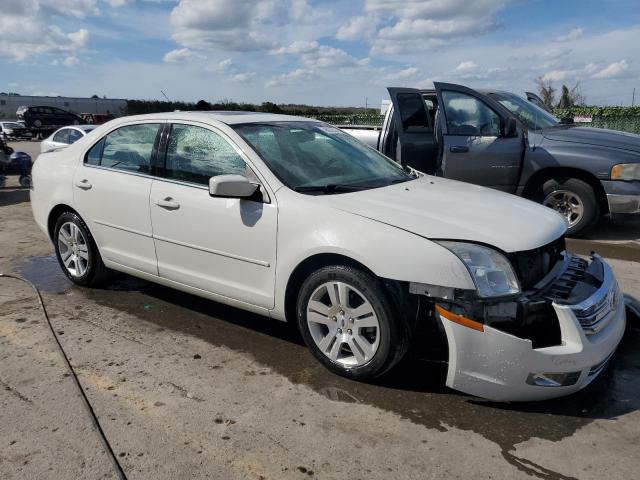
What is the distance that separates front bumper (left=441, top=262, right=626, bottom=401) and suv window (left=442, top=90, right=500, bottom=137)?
460cm

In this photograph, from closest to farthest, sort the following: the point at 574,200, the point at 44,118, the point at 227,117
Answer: the point at 227,117 < the point at 574,200 < the point at 44,118

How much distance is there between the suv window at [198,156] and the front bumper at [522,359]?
1838 mm

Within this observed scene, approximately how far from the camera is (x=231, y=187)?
3.50 metres

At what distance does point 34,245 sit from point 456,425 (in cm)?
590

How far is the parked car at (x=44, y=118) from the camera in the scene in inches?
1334

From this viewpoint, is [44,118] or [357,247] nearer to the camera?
[357,247]

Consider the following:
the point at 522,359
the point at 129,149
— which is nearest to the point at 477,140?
the point at 129,149

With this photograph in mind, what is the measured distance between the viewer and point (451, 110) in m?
7.33

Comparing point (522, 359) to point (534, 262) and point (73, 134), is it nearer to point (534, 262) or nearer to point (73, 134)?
point (534, 262)

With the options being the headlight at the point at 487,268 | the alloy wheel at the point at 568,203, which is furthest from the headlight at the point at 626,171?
the headlight at the point at 487,268

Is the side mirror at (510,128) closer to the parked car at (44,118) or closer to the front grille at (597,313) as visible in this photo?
the front grille at (597,313)

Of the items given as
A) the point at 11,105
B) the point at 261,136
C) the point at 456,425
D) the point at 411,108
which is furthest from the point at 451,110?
the point at 11,105

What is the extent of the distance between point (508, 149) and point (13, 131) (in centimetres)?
3322

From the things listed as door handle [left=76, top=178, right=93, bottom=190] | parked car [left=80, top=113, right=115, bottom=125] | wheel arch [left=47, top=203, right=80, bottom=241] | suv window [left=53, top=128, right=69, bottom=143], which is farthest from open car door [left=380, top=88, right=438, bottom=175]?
parked car [left=80, top=113, right=115, bottom=125]
